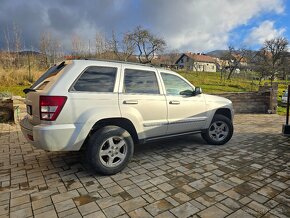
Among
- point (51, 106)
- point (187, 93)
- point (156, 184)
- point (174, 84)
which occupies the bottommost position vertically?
point (156, 184)

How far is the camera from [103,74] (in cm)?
352

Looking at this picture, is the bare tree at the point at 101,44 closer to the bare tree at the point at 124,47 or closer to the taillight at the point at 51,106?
the bare tree at the point at 124,47

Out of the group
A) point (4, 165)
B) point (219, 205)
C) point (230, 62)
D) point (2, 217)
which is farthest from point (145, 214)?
point (230, 62)

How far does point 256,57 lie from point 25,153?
140 ft

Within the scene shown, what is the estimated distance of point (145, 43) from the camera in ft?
94.9

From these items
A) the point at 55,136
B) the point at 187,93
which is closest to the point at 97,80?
the point at 55,136

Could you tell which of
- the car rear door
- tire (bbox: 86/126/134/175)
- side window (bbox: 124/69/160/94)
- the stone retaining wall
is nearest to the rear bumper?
tire (bbox: 86/126/134/175)

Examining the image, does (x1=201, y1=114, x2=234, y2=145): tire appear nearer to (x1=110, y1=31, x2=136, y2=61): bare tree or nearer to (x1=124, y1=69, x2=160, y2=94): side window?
(x1=124, y1=69, x2=160, y2=94): side window

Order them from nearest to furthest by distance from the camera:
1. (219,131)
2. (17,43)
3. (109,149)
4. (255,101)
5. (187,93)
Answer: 1. (109,149)
2. (187,93)
3. (219,131)
4. (255,101)
5. (17,43)

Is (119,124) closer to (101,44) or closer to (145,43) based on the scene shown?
(101,44)

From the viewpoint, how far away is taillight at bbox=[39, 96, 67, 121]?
298 cm

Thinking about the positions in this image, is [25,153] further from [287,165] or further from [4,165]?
[287,165]

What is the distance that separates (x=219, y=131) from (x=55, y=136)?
381 cm

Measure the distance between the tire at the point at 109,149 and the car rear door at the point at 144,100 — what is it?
12.7 inches
